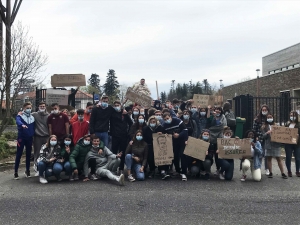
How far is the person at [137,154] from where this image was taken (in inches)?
332

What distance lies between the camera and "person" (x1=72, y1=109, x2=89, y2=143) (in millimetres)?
8883

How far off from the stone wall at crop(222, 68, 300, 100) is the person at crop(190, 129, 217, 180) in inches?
619

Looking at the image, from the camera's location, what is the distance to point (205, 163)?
28.0 feet

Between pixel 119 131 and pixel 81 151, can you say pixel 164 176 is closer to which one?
pixel 119 131

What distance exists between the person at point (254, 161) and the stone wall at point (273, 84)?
599 inches

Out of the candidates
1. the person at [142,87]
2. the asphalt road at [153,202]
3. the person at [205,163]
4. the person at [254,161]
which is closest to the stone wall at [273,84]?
the person at [142,87]

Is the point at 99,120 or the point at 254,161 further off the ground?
the point at 99,120

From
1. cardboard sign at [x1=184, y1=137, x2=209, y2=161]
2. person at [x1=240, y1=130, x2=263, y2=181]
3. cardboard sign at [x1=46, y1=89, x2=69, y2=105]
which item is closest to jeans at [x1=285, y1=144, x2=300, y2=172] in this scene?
person at [x1=240, y1=130, x2=263, y2=181]

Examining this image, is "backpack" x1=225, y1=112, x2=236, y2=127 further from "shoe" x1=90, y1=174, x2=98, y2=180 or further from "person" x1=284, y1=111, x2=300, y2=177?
→ "shoe" x1=90, y1=174, x2=98, y2=180

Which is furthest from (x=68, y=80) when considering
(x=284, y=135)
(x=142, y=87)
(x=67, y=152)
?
(x=284, y=135)

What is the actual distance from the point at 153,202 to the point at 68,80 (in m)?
7.19

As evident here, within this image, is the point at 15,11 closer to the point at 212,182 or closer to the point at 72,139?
the point at 72,139

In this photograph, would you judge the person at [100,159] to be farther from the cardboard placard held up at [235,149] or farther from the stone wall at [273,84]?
the stone wall at [273,84]

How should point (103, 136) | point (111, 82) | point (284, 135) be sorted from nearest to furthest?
1. point (284, 135)
2. point (103, 136)
3. point (111, 82)
